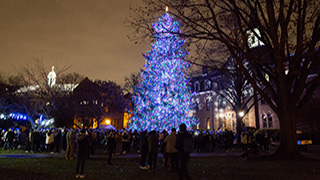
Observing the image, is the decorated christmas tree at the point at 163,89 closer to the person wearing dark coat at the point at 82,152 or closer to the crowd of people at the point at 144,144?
the crowd of people at the point at 144,144

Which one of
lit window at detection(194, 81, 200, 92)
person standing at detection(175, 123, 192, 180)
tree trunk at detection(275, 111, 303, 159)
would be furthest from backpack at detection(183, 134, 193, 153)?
lit window at detection(194, 81, 200, 92)

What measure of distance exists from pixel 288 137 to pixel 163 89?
1546 centimetres

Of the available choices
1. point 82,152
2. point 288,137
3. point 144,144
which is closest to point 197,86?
point 288,137

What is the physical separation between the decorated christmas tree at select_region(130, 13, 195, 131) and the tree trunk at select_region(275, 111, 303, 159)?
43.8 feet

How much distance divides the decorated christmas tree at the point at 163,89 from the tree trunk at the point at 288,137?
13353mm

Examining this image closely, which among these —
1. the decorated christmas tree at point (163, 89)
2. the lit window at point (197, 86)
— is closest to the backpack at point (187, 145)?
the decorated christmas tree at point (163, 89)

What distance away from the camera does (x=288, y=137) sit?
1485 centimetres

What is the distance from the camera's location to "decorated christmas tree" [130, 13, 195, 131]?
27.4m

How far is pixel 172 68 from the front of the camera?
28.8 metres

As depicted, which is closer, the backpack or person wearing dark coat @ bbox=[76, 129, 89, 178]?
the backpack

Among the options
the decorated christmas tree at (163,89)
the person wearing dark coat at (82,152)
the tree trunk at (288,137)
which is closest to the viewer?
the person wearing dark coat at (82,152)

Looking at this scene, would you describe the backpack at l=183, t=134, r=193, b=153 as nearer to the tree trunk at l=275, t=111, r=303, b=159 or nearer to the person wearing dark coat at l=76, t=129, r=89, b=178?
the person wearing dark coat at l=76, t=129, r=89, b=178

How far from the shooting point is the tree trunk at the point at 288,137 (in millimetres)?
14672

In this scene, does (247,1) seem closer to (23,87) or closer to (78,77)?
(78,77)
